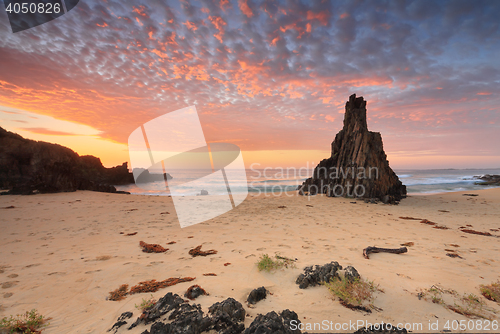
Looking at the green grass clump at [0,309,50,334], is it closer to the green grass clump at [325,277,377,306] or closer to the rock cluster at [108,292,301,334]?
the rock cluster at [108,292,301,334]

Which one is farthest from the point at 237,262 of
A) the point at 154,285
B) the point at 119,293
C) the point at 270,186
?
the point at 270,186

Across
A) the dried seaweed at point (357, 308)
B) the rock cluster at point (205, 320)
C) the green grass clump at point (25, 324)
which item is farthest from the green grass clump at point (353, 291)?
the green grass clump at point (25, 324)

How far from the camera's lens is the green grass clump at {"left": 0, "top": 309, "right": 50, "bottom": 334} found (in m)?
2.40

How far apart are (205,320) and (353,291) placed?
221cm

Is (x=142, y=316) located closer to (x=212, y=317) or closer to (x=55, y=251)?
(x=212, y=317)

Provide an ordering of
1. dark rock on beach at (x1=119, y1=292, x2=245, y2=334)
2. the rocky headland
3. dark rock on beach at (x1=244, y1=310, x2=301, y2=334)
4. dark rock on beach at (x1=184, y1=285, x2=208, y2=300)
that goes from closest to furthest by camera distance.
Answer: dark rock on beach at (x1=244, y1=310, x2=301, y2=334), dark rock on beach at (x1=119, y1=292, x2=245, y2=334), dark rock on beach at (x1=184, y1=285, x2=208, y2=300), the rocky headland

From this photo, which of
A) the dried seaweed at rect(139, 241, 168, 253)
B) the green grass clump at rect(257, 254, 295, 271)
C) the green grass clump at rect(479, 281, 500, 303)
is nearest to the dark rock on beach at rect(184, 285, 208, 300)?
the green grass clump at rect(257, 254, 295, 271)

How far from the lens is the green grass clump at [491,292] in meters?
2.80

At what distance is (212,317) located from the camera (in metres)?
2.37

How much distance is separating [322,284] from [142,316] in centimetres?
286

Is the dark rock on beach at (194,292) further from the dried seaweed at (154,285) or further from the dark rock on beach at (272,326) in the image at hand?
the dark rock on beach at (272,326)

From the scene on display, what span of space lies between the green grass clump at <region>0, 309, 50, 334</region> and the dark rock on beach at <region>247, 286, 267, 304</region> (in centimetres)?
282

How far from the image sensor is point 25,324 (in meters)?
2.49

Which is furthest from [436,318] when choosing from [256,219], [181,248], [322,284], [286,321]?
[256,219]
